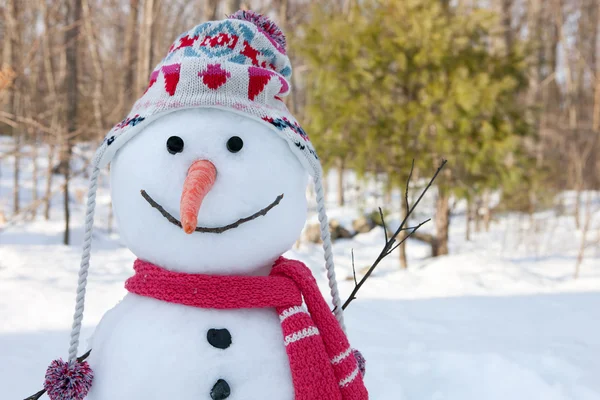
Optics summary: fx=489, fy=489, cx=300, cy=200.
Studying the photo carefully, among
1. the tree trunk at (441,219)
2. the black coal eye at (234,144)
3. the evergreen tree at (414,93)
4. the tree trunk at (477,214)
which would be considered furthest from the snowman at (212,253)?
the tree trunk at (477,214)

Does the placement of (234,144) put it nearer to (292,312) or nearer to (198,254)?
(198,254)

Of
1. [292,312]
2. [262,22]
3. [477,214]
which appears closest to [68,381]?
[292,312]

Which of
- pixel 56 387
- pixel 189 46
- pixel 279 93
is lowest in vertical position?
pixel 56 387

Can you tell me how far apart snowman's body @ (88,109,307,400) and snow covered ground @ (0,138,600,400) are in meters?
1.07

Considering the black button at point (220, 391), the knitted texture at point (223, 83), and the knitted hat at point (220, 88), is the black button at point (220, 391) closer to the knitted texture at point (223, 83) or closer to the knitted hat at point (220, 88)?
the knitted hat at point (220, 88)

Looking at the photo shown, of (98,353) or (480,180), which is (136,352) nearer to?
(98,353)

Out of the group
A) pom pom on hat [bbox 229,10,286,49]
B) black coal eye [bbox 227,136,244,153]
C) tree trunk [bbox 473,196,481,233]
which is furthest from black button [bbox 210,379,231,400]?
tree trunk [bbox 473,196,481,233]

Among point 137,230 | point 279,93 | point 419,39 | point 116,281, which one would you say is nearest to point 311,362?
point 137,230

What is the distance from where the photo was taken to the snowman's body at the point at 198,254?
4.00 ft

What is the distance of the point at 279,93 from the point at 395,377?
1597mm

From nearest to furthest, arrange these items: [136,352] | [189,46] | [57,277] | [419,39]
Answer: [136,352] → [189,46] → [57,277] → [419,39]

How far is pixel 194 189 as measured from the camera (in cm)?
115

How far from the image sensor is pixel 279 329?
1.33 meters

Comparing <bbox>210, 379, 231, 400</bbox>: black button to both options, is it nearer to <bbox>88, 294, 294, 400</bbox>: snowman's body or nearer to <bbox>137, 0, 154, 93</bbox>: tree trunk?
<bbox>88, 294, 294, 400</bbox>: snowman's body
